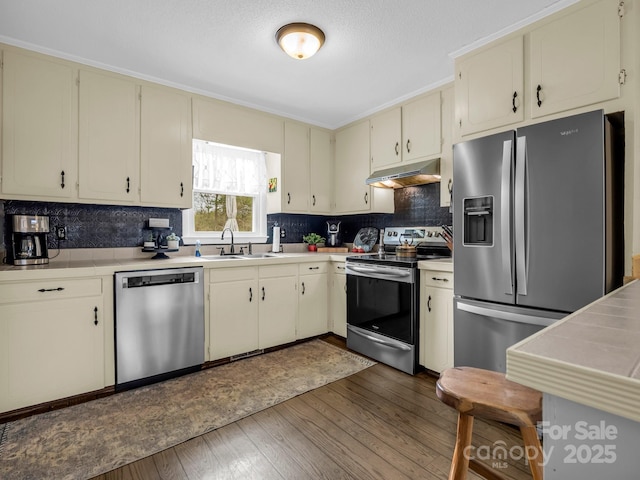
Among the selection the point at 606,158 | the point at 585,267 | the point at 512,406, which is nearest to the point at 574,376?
the point at 512,406

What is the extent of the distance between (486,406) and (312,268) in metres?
2.52

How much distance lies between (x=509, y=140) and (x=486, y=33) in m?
0.86

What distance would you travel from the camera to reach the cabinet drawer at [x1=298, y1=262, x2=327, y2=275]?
Result: 337cm

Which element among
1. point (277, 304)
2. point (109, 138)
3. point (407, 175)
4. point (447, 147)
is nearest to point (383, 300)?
point (277, 304)

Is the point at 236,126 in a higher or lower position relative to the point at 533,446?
higher

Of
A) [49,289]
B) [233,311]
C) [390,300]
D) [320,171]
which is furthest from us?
[320,171]

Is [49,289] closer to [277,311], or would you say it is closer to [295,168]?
[277,311]

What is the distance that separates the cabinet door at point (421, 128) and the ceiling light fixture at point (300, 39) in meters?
1.25

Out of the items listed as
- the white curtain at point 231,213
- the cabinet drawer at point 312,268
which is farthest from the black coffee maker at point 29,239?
the cabinet drawer at point 312,268

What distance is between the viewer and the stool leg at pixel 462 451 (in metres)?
1.06

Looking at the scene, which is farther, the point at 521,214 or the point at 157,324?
the point at 157,324

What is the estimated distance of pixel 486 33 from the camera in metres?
2.23

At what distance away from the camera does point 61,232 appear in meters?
2.67

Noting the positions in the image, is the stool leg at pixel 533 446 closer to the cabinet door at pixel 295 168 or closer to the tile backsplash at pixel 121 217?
the tile backsplash at pixel 121 217
